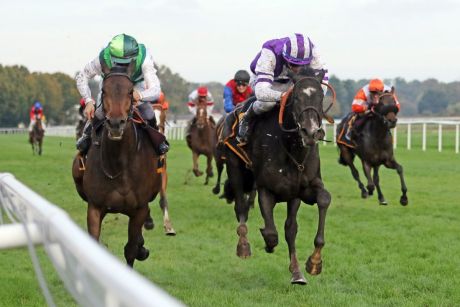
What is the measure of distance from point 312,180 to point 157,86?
1.48 metres

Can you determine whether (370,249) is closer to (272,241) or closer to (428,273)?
(428,273)

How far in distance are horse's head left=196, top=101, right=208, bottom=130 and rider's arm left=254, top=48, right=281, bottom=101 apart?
10.5m

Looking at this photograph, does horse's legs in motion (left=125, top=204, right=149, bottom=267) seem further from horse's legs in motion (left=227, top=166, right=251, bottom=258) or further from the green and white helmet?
horse's legs in motion (left=227, top=166, right=251, bottom=258)

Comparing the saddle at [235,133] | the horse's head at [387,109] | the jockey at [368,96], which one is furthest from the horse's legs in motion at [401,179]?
the saddle at [235,133]

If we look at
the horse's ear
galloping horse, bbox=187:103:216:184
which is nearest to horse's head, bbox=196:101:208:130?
galloping horse, bbox=187:103:216:184

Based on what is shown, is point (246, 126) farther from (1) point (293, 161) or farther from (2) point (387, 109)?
(2) point (387, 109)

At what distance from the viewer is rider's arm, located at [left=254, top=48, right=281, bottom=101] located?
655 centimetres

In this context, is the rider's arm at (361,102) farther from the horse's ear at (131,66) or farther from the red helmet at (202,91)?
the horse's ear at (131,66)

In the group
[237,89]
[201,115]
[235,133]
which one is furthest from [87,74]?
[201,115]

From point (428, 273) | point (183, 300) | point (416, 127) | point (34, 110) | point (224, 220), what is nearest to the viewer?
point (183, 300)

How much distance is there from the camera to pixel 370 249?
27.5ft

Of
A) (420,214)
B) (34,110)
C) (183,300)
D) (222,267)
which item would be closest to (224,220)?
(420,214)

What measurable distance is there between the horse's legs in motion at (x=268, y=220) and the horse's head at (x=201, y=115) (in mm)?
10833

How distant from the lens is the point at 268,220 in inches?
256
